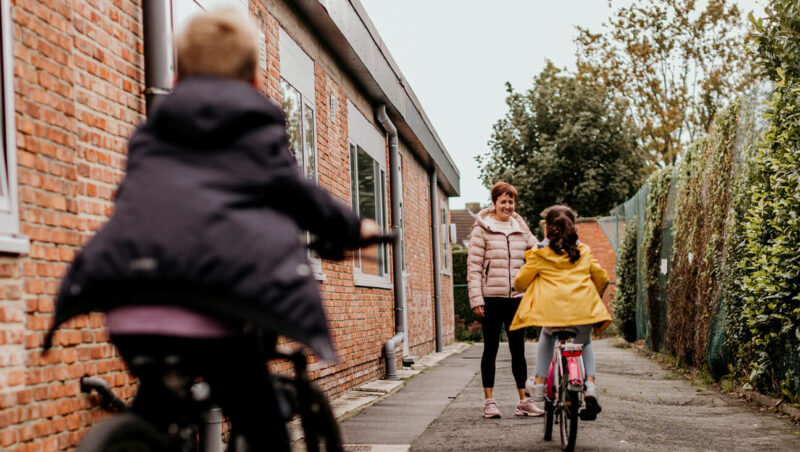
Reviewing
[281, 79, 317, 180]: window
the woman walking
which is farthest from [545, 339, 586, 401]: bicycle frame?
[281, 79, 317, 180]: window

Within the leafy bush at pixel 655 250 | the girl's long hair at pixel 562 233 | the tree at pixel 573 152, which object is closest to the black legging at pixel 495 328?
the girl's long hair at pixel 562 233

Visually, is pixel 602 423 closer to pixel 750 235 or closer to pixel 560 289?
pixel 560 289

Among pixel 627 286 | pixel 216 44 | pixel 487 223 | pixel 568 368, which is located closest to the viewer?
pixel 216 44

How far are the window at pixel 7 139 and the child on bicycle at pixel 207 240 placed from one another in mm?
1592

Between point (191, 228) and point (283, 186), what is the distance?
11.4 inches

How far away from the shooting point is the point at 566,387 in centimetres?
575

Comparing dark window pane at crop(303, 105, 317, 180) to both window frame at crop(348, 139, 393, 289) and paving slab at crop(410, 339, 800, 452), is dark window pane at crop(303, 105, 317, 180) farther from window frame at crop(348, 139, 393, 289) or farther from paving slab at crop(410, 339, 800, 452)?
paving slab at crop(410, 339, 800, 452)

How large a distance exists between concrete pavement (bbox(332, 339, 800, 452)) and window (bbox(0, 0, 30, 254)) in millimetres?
3012

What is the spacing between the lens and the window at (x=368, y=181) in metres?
11.2

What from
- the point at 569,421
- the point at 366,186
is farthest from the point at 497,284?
the point at 366,186

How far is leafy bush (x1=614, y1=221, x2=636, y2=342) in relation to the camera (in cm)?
1801

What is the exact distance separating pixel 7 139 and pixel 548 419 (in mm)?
3968

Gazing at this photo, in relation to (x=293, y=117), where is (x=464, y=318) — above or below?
below

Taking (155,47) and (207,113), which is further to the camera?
(155,47)
